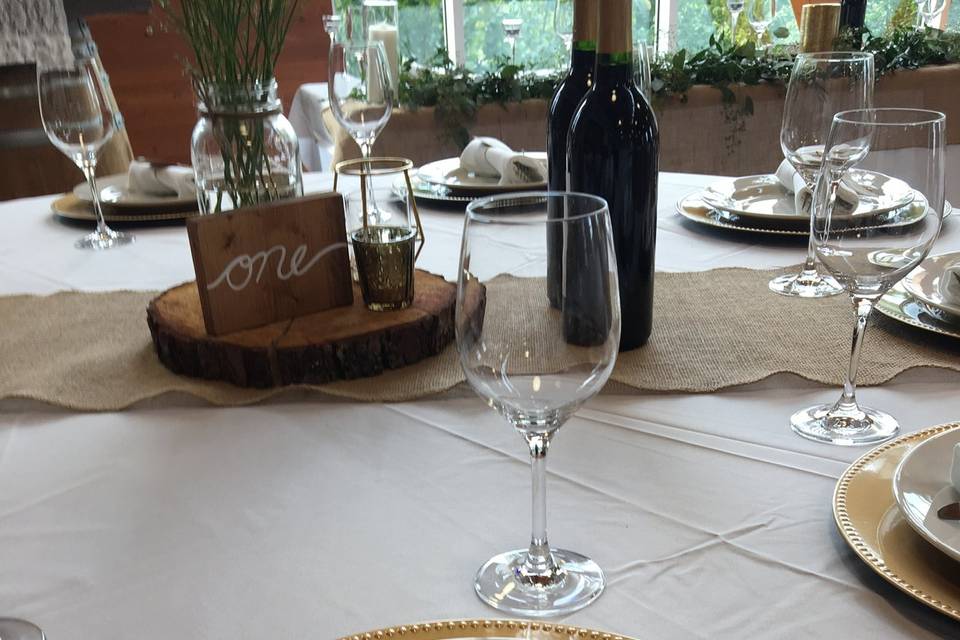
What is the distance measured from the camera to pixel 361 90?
1.37m

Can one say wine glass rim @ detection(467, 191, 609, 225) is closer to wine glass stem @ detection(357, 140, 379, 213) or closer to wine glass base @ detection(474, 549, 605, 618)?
wine glass base @ detection(474, 549, 605, 618)

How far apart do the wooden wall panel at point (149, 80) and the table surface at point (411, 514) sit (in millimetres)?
3659

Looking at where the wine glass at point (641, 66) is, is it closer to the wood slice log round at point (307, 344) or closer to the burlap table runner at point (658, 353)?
the burlap table runner at point (658, 353)

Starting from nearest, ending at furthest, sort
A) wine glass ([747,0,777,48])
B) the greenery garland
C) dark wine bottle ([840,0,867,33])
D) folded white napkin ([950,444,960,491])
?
folded white napkin ([950,444,960,491])
the greenery garland
dark wine bottle ([840,0,867,33])
wine glass ([747,0,777,48])

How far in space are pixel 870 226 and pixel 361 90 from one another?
0.89 m

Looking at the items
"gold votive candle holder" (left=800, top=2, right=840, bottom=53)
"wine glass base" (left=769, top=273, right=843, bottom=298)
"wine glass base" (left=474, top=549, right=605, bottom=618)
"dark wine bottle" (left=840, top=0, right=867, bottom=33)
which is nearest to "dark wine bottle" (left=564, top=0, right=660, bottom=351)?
"wine glass base" (left=769, top=273, right=843, bottom=298)

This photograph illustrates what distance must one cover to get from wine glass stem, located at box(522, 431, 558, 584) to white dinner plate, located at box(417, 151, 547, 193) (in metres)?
0.84

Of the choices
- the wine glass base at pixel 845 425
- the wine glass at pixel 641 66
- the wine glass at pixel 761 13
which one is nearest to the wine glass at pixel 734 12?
the wine glass at pixel 761 13

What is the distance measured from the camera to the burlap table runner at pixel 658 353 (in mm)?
786

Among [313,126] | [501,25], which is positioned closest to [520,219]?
[313,126]

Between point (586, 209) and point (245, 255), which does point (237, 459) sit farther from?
point (586, 209)

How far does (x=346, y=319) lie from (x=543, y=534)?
0.41 metres

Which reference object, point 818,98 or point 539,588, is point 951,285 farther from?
point 539,588

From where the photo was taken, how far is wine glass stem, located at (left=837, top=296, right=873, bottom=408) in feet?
2.28
